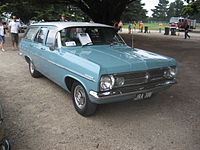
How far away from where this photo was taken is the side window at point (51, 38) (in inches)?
180

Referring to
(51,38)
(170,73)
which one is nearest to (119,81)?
(170,73)

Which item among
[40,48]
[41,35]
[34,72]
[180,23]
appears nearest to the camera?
[40,48]

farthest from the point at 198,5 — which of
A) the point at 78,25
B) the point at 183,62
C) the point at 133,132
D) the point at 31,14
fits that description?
the point at 31,14

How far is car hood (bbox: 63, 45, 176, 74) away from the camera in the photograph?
11.0ft

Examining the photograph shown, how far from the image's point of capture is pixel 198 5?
2133 cm

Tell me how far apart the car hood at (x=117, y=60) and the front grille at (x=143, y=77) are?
85mm

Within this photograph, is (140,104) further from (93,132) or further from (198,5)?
(198,5)

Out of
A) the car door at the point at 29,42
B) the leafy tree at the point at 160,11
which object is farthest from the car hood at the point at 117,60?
the leafy tree at the point at 160,11

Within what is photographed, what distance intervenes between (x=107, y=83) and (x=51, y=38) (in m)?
2.09

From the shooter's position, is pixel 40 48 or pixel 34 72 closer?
pixel 40 48

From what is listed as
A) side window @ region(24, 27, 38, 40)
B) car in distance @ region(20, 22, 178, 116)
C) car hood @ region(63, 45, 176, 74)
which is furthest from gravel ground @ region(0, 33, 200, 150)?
side window @ region(24, 27, 38, 40)

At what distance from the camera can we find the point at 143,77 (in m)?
3.64

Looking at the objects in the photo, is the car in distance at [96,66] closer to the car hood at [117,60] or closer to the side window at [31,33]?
the car hood at [117,60]

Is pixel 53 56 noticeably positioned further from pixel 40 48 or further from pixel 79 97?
pixel 79 97
